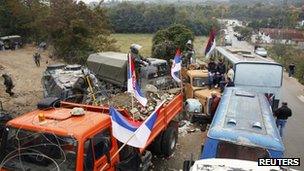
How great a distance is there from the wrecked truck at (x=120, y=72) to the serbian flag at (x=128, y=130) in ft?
28.0

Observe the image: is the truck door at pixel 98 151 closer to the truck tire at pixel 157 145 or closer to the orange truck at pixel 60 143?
the orange truck at pixel 60 143

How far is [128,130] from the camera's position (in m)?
7.35

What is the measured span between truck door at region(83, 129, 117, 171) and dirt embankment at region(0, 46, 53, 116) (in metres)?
9.27

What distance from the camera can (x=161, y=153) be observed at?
1117 cm

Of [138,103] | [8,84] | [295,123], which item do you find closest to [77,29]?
[8,84]

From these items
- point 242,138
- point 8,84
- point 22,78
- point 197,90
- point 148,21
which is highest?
point 242,138

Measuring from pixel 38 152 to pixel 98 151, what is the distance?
1010 mm

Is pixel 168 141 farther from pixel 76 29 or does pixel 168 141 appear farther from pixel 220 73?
pixel 76 29

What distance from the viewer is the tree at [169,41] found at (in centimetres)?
2927

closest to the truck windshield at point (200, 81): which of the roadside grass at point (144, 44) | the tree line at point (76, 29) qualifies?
the tree line at point (76, 29)

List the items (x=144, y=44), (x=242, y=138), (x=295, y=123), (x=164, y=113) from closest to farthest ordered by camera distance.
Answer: (x=242, y=138) < (x=164, y=113) < (x=295, y=123) < (x=144, y=44)

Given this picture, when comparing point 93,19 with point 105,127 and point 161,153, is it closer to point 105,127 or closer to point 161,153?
point 161,153

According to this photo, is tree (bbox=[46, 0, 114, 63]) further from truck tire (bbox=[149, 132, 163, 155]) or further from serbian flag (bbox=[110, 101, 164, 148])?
serbian flag (bbox=[110, 101, 164, 148])

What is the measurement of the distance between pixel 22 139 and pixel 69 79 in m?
9.32
